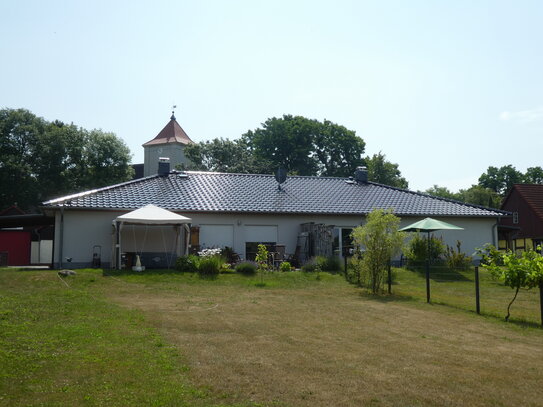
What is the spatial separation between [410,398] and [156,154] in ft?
194

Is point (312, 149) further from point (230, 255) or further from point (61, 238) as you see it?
point (61, 238)

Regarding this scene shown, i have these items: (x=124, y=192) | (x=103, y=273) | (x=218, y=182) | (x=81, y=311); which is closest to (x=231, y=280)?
(x=103, y=273)

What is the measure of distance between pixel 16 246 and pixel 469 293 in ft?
87.1

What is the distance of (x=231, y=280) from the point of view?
1636cm

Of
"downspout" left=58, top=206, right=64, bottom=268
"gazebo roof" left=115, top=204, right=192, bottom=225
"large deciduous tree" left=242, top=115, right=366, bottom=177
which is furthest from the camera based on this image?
"large deciduous tree" left=242, top=115, right=366, bottom=177

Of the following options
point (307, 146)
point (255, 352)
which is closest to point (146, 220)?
point (255, 352)

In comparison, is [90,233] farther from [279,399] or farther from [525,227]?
[525,227]

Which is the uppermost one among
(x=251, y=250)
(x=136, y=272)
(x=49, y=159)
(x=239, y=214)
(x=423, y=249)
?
(x=49, y=159)

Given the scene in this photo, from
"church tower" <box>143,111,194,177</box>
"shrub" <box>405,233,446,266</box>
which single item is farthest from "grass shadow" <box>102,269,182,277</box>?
"church tower" <box>143,111,194,177</box>

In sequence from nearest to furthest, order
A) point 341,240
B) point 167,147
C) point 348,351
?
point 348,351
point 341,240
point 167,147

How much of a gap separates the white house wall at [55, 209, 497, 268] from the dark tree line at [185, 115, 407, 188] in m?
26.5

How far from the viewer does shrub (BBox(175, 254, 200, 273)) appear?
1772 cm

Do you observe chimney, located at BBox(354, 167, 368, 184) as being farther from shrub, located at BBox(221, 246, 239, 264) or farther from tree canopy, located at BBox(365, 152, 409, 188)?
tree canopy, located at BBox(365, 152, 409, 188)

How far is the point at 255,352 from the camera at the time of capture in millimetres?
6816
